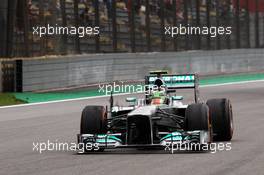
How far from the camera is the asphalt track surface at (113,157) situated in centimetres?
1030

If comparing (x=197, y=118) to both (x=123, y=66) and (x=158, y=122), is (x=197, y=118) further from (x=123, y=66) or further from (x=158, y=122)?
(x=123, y=66)

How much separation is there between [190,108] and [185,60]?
28.3 metres

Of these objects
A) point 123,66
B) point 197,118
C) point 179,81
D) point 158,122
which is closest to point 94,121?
point 158,122

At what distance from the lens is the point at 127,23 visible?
38.4 m

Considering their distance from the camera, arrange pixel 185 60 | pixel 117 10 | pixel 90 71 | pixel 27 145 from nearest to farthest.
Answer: pixel 27 145 < pixel 90 71 < pixel 117 10 < pixel 185 60

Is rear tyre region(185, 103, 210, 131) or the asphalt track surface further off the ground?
rear tyre region(185, 103, 210, 131)

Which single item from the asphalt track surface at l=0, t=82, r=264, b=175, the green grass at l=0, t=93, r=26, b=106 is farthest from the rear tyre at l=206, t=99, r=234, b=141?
the green grass at l=0, t=93, r=26, b=106

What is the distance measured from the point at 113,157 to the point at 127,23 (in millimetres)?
26833

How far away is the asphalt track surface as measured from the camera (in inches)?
406

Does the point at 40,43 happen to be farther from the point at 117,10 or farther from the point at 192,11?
the point at 192,11

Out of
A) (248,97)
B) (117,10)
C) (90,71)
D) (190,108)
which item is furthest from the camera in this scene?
(117,10)

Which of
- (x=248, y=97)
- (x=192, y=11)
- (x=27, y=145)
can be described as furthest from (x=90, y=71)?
(x=27, y=145)

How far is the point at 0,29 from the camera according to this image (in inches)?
1179

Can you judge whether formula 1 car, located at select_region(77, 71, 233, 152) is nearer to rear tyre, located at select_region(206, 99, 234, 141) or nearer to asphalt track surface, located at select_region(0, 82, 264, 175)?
rear tyre, located at select_region(206, 99, 234, 141)
